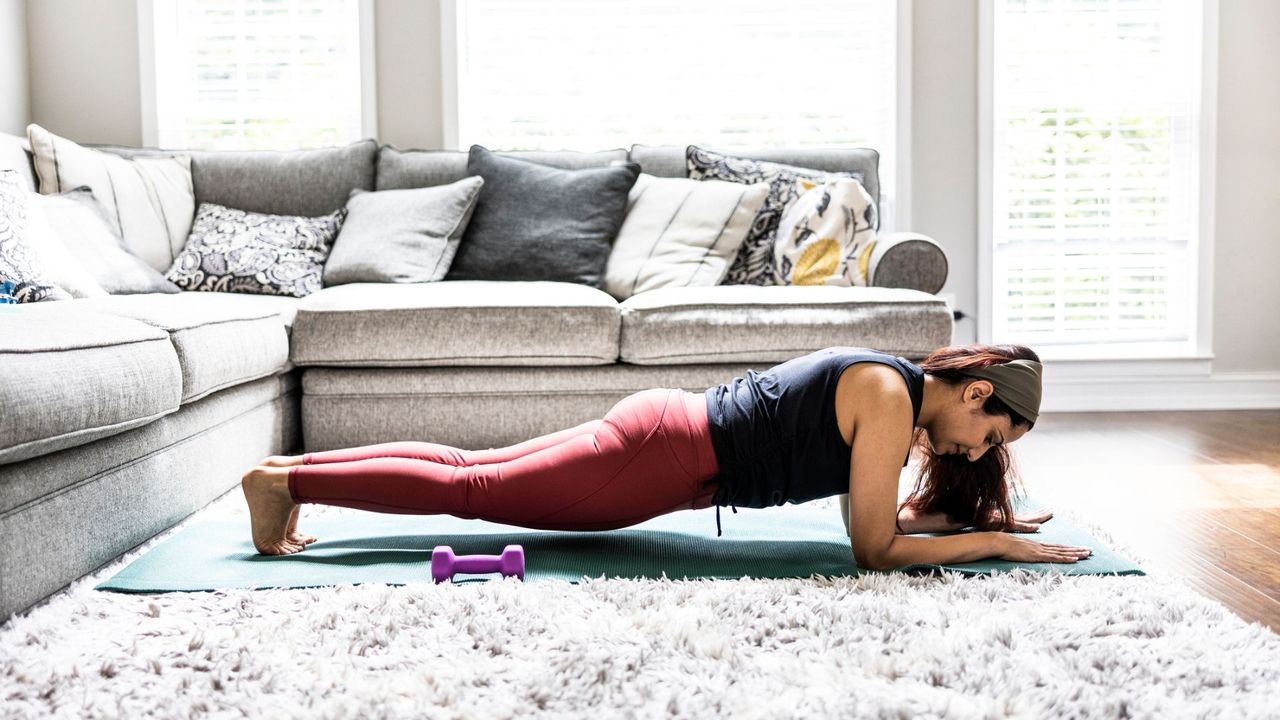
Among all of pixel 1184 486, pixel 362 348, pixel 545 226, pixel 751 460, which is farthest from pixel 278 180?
pixel 1184 486

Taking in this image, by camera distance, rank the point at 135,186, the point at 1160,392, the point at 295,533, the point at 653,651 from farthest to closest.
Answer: the point at 1160,392 < the point at 135,186 < the point at 295,533 < the point at 653,651

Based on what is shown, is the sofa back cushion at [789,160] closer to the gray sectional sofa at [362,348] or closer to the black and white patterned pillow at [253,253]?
the gray sectional sofa at [362,348]

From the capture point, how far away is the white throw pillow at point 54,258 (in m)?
2.45

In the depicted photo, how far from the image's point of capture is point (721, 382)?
2881 millimetres

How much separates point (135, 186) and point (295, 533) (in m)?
2.02

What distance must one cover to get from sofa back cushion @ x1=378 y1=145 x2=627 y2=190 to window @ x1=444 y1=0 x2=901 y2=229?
48 cm

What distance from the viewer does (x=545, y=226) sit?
11.1 feet

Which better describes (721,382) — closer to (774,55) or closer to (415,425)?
(415,425)

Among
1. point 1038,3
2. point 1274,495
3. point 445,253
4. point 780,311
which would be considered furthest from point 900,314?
point 1038,3

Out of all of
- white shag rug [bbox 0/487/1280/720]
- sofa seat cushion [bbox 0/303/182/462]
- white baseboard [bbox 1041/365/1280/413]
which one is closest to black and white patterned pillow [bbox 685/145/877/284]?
white baseboard [bbox 1041/365/1280/413]

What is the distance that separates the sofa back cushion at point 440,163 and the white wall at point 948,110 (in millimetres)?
434

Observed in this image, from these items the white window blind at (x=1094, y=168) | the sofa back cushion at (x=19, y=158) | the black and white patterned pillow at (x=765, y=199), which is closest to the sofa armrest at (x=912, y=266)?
the black and white patterned pillow at (x=765, y=199)

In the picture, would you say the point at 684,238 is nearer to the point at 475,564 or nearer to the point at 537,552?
the point at 537,552

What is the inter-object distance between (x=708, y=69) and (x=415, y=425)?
2.15 m
